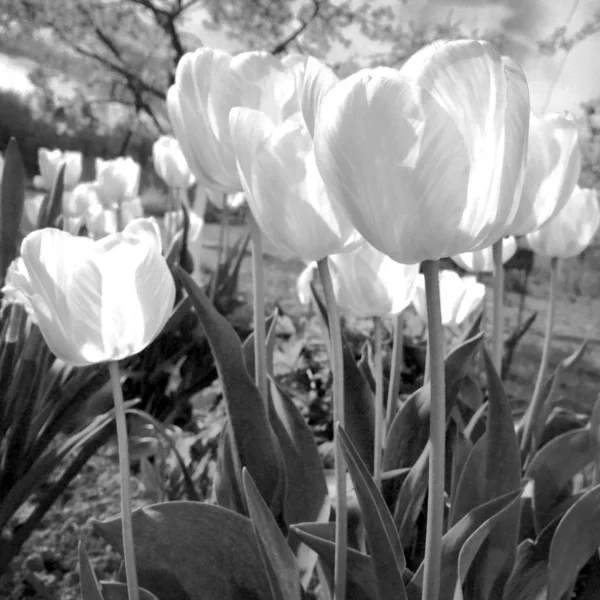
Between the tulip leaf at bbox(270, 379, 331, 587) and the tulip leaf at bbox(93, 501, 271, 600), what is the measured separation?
0.06 metres

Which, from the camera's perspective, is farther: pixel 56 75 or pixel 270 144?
pixel 56 75

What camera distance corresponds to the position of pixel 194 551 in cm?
42

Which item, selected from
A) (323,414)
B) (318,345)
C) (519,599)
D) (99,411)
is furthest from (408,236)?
(318,345)

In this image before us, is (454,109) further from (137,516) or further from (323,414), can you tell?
(323,414)

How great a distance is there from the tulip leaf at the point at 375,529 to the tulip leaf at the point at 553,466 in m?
0.26

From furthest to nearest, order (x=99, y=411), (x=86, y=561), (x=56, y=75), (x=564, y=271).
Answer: (x=56, y=75), (x=564, y=271), (x=99, y=411), (x=86, y=561)

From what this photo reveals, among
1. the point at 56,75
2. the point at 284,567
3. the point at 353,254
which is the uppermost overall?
the point at 56,75

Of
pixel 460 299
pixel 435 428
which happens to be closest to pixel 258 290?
pixel 435 428

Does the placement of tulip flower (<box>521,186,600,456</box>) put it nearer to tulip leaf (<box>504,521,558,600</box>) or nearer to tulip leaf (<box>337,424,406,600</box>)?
tulip leaf (<box>504,521,558,600</box>)

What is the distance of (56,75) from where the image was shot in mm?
4410

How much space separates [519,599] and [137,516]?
28 centimetres

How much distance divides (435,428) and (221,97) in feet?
0.80

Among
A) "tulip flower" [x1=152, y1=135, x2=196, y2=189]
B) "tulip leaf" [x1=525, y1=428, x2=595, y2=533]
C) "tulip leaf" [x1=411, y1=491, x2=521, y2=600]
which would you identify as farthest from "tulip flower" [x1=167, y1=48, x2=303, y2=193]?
"tulip flower" [x1=152, y1=135, x2=196, y2=189]

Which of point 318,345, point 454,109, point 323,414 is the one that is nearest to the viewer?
point 454,109
